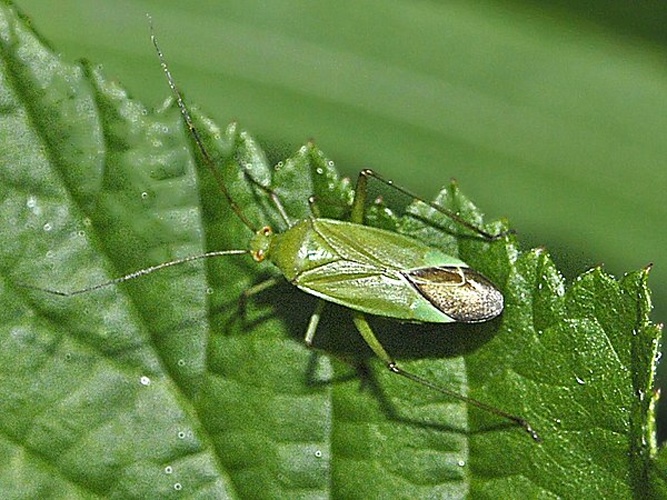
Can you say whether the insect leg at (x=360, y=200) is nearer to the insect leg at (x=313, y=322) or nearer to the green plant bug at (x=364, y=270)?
the green plant bug at (x=364, y=270)

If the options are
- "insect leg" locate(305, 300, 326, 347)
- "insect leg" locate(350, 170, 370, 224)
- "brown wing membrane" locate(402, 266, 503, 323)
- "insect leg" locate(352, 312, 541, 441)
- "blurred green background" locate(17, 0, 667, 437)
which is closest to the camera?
"insect leg" locate(352, 312, 541, 441)

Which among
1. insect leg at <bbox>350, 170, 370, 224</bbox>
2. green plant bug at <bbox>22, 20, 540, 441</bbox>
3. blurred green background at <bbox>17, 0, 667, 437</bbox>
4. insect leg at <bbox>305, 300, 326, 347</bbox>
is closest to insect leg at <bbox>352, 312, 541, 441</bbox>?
green plant bug at <bbox>22, 20, 540, 441</bbox>

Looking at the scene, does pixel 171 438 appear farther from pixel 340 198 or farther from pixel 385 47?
pixel 385 47

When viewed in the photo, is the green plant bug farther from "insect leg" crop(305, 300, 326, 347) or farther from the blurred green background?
the blurred green background

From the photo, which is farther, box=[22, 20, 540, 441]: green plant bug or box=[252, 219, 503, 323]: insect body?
box=[252, 219, 503, 323]: insect body

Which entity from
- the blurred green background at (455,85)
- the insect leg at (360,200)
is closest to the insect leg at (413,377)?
the insect leg at (360,200)

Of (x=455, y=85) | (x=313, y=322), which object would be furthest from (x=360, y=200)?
(x=455, y=85)
